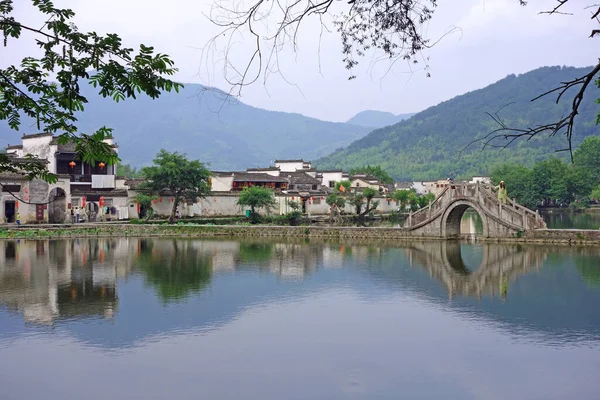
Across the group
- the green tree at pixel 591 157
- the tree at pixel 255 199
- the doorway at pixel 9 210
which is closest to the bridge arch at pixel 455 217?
the tree at pixel 255 199

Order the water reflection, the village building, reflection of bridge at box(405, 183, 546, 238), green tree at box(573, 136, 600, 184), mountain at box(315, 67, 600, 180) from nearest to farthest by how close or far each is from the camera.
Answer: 1. the water reflection
2. reflection of bridge at box(405, 183, 546, 238)
3. the village building
4. green tree at box(573, 136, 600, 184)
5. mountain at box(315, 67, 600, 180)

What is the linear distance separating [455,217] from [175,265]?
1571 centimetres

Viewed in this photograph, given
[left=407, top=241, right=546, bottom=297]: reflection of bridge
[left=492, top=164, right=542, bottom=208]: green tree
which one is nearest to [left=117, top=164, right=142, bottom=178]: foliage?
[left=492, top=164, right=542, bottom=208]: green tree

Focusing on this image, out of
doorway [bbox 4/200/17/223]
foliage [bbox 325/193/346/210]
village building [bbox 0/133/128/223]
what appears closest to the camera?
doorway [bbox 4/200/17/223]

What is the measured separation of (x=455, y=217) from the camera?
105 feet

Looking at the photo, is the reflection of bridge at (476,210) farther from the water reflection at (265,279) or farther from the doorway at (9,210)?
the doorway at (9,210)

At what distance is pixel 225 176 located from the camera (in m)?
49.2

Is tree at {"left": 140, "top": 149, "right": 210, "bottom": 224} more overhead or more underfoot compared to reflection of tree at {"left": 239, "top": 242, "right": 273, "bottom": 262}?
more overhead

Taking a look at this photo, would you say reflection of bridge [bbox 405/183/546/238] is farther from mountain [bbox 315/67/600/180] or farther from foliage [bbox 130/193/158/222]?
mountain [bbox 315/67/600/180]

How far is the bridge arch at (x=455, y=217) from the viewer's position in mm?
30297

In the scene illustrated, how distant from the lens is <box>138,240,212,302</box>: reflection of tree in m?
18.5

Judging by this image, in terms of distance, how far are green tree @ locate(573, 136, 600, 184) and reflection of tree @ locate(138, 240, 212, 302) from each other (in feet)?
180

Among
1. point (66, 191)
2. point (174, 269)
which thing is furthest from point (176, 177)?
point (174, 269)

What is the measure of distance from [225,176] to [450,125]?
117 metres
